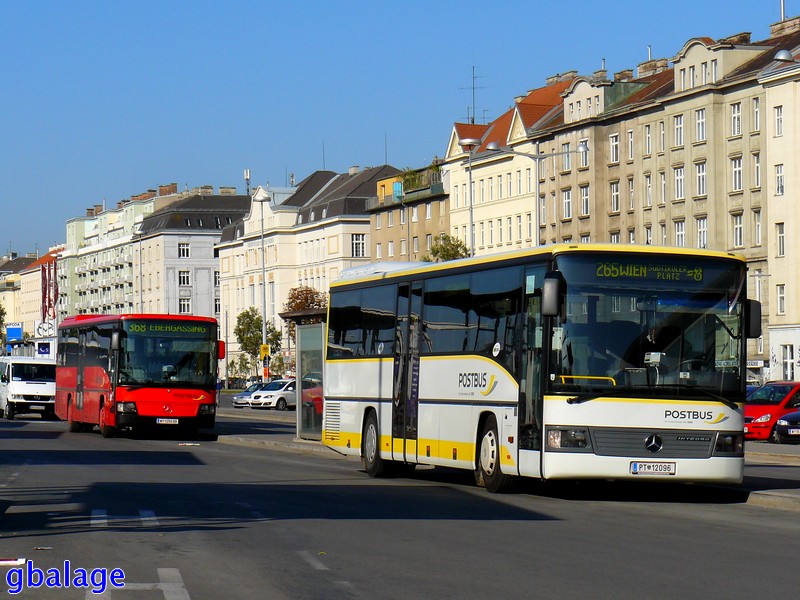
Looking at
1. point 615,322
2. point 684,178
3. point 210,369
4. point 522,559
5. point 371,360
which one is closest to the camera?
point 522,559

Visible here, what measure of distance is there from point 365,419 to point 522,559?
1288 centimetres

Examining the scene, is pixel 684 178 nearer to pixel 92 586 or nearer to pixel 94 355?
pixel 94 355

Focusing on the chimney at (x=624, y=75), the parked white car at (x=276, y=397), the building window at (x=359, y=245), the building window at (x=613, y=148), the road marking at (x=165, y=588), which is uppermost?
the chimney at (x=624, y=75)

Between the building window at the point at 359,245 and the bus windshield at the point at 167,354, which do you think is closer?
the bus windshield at the point at 167,354

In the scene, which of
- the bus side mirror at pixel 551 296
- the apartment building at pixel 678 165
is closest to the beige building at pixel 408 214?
the apartment building at pixel 678 165

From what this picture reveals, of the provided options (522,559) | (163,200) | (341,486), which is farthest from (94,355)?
(163,200)

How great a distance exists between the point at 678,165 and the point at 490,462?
6700 centimetres

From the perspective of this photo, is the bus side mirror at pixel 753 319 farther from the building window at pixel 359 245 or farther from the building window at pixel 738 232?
the building window at pixel 359 245

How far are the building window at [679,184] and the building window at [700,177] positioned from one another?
1.50m

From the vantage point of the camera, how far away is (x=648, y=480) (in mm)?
19438

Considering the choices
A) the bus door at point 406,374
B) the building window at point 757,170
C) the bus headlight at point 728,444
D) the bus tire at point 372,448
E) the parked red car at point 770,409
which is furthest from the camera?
the building window at point 757,170

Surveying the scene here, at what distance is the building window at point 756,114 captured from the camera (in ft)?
264

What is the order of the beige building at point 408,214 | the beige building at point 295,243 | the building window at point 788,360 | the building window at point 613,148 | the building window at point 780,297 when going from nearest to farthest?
the building window at point 788,360 < the building window at point 780,297 < the building window at point 613,148 < the beige building at point 408,214 < the beige building at point 295,243

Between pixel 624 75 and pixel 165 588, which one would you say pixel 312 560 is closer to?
pixel 165 588
